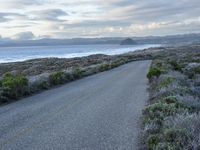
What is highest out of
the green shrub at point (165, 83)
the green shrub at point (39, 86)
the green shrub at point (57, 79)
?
the green shrub at point (165, 83)

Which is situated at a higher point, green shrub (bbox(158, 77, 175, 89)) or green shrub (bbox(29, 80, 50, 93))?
green shrub (bbox(158, 77, 175, 89))

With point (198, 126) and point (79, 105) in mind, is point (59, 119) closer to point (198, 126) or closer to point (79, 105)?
point (79, 105)

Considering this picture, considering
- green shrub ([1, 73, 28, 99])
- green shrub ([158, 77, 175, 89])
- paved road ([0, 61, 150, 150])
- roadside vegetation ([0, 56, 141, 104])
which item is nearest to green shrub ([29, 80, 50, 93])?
roadside vegetation ([0, 56, 141, 104])

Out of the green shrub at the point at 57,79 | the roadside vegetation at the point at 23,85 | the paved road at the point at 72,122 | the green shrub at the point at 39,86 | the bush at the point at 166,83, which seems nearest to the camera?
the paved road at the point at 72,122

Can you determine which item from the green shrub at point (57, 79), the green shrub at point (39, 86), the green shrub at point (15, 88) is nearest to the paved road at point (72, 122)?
the green shrub at point (15, 88)

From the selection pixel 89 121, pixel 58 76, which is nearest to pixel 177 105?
pixel 89 121

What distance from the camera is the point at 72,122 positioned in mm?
11977

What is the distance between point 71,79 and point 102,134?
20.2 metres

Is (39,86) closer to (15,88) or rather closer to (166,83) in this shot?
(15,88)

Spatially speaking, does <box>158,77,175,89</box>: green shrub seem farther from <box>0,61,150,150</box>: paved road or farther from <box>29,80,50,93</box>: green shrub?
<box>29,80,50,93</box>: green shrub

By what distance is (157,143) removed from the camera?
8.11m

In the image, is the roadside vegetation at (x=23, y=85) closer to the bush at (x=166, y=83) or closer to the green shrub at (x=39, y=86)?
the green shrub at (x=39, y=86)

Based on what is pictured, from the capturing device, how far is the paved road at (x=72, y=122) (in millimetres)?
9188

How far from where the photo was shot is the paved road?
9188mm
